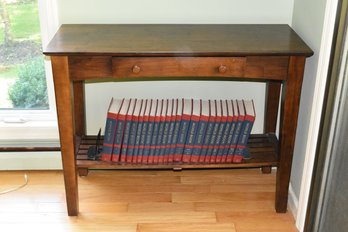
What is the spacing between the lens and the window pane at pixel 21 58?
209 centimetres

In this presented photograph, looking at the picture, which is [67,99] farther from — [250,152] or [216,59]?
[250,152]

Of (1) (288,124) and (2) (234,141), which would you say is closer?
(1) (288,124)

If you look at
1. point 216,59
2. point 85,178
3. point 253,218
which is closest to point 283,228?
point 253,218

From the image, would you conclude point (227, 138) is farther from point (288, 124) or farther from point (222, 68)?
point (222, 68)

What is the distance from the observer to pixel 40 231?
190 cm

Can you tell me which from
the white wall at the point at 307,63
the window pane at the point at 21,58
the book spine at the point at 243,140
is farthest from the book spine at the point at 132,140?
the white wall at the point at 307,63

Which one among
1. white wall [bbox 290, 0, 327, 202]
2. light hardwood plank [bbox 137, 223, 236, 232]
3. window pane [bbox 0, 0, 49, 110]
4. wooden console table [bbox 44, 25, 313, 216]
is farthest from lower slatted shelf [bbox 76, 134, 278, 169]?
window pane [bbox 0, 0, 49, 110]

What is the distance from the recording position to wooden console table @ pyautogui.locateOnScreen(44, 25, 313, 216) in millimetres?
1678

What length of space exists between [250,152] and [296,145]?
201 millimetres

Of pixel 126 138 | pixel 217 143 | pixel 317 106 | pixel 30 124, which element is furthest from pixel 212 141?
pixel 30 124

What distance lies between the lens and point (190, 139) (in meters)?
1.95

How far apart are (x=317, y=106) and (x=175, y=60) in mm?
549

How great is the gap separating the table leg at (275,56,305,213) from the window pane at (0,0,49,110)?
1.15 meters

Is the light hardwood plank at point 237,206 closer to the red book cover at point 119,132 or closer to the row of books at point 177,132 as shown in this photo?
the row of books at point 177,132
